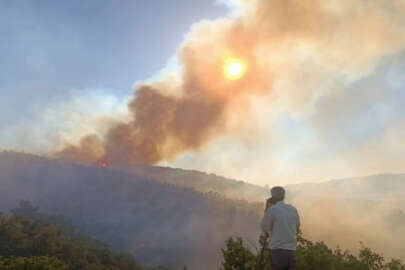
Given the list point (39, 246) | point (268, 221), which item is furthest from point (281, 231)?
point (39, 246)

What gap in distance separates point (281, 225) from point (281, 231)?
13cm

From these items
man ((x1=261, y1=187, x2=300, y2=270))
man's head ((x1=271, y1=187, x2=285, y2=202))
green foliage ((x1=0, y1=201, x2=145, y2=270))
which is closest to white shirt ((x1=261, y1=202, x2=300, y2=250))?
man ((x1=261, y1=187, x2=300, y2=270))

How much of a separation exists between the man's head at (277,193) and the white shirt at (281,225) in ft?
0.41

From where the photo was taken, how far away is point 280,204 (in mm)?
9820

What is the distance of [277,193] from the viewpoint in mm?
9930

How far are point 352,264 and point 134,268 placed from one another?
289ft

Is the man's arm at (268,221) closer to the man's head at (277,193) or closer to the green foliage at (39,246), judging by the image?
the man's head at (277,193)

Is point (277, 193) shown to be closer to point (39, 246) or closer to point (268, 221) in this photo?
point (268, 221)

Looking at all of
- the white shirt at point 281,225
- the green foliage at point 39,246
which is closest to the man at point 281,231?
the white shirt at point 281,225

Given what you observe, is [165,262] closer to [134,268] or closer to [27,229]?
[134,268]

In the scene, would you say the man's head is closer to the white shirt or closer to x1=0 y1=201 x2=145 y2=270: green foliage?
the white shirt

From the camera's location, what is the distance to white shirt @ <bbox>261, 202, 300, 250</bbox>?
9.77 m

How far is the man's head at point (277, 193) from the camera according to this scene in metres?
9.91

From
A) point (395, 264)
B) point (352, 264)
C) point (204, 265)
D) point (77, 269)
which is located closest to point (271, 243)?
point (352, 264)
